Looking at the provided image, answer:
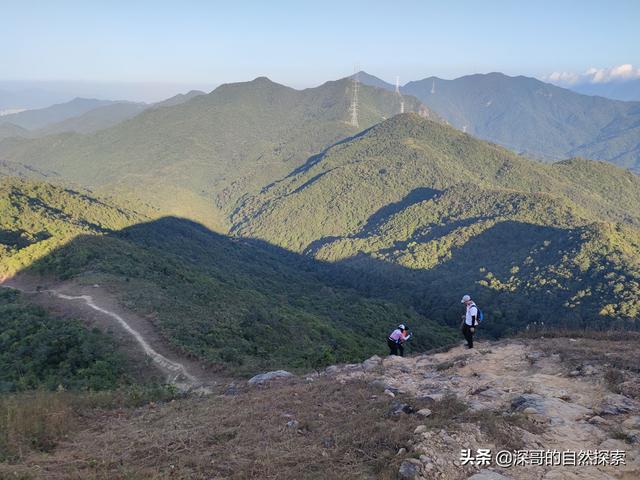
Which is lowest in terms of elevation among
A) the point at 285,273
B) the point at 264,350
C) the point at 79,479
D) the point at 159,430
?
the point at 285,273

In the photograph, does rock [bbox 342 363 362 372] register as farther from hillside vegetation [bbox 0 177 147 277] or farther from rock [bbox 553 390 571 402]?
hillside vegetation [bbox 0 177 147 277]

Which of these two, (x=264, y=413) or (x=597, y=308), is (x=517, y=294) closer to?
(x=597, y=308)

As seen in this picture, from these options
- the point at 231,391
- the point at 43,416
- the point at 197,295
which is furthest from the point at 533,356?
the point at 197,295

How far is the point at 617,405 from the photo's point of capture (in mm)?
10320

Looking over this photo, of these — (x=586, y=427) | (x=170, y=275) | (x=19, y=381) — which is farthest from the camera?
(x=170, y=275)

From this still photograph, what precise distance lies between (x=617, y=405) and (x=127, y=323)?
24871mm

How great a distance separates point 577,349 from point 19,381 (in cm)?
2209

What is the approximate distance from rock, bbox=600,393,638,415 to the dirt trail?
43.1 ft

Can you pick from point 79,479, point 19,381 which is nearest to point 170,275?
point 19,381

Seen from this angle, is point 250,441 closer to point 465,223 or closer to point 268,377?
point 268,377

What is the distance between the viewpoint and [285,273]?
8800 cm

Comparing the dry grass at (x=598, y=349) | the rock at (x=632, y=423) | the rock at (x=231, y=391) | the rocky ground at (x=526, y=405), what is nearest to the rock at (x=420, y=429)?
the rocky ground at (x=526, y=405)

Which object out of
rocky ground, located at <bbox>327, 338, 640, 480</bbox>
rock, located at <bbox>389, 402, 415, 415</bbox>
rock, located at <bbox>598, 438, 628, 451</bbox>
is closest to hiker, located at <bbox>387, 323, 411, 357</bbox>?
rocky ground, located at <bbox>327, 338, 640, 480</bbox>

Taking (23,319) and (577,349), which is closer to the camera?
(577,349)
